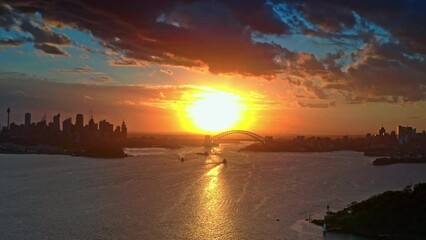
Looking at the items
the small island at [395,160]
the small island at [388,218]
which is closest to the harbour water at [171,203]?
the small island at [388,218]

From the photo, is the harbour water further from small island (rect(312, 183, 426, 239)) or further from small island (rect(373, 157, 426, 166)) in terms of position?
small island (rect(373, 157, 426, 166))

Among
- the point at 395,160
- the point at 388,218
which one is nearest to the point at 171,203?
the point at 388,218

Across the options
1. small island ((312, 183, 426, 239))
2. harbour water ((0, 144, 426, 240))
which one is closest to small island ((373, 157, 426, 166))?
harbour water ((0, 144, 426, 240))

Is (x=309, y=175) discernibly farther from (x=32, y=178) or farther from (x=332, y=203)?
(x=32, y=178)

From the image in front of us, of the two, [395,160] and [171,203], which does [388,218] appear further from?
[395,160]

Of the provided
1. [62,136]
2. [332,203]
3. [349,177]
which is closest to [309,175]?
[349,177]

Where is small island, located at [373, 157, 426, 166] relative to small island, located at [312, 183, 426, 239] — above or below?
above

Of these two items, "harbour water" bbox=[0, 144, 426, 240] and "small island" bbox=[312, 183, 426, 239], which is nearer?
"small island" bbox=[312, 183, 426, 239]
